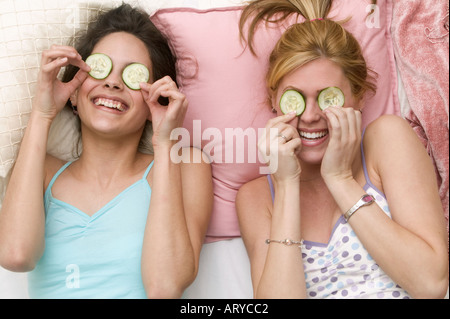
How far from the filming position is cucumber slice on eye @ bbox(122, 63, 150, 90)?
2.10m

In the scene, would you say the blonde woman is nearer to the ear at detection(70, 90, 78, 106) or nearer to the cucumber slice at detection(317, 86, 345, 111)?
the cucumber slice at detection(317, 86, 345, 111)

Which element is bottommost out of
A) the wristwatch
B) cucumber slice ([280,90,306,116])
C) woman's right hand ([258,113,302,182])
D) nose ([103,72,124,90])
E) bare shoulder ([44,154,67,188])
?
the wristwatch

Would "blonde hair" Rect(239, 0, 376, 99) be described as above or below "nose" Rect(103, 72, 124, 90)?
above

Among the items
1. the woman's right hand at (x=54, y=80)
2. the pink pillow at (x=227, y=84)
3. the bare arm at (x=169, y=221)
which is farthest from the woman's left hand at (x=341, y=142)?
the woman's right hand at (x=54, y=80)

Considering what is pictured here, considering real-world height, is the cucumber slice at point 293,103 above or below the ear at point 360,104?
above

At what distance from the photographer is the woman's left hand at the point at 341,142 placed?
1928 mm

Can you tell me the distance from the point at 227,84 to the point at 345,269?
0.94 meters

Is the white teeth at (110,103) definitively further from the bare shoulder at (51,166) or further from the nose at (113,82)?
the bare shoulder at (51,166)

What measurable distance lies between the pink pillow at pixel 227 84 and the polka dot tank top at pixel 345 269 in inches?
18.9

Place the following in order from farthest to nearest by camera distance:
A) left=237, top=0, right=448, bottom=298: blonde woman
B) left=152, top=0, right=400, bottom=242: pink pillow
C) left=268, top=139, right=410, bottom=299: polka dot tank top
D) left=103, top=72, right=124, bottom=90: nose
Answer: left=152, top=0, right=400, bottom=242: pink pillow → left=103, top=72, right=124, bottom=90: nose → left=268, top=139, right=410, bottom=299: polka dot tank top → left=237, top=0, right=448, bottom=298: blonde woman

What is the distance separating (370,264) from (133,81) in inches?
45.7

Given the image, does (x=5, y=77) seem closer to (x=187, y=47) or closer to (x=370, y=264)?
(x=187, y=47)

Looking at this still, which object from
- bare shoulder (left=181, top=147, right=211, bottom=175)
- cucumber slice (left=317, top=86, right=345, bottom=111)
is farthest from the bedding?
bare shoulder (left=181, top=147, right=211, bottom=175)

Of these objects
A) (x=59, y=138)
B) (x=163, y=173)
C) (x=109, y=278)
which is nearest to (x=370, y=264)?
(x=163, y=173)
